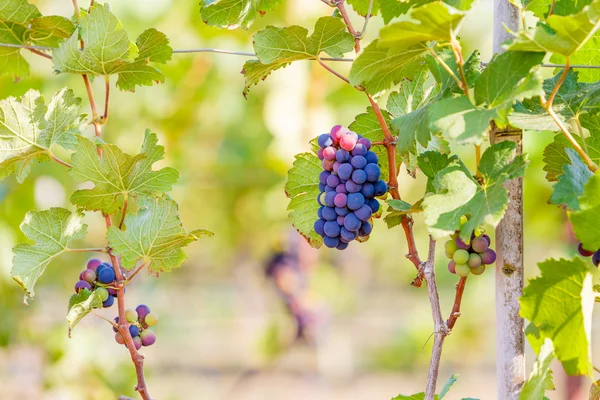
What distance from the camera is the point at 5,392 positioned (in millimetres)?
3422

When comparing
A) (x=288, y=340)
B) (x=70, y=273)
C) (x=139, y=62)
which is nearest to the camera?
(x=139, y=62)

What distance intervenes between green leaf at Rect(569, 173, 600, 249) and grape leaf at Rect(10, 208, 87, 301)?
1.79ft

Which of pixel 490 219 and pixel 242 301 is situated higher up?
pixel 490 219

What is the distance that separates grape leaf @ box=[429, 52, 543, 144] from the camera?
22.7 inches

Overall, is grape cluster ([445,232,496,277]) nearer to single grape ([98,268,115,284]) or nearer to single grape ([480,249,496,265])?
single grape ([480,249,496,265])

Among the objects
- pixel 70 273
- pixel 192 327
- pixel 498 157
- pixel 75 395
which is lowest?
pixel 192 327

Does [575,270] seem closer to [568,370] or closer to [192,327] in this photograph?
[568,370]

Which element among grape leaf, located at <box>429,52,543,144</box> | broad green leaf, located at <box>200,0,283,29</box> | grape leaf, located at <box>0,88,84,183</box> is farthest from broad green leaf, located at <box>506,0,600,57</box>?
grape leaf, located at <box>0,88,84,183</box>

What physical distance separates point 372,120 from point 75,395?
6.94 feet

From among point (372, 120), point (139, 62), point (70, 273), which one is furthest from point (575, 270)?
point (70, 273)

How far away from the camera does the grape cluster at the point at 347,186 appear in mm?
724

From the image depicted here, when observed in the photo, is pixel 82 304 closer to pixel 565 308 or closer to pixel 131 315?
pixel 131 315

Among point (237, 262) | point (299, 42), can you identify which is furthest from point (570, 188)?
point (237, 262)

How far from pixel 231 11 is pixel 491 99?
369 mm
